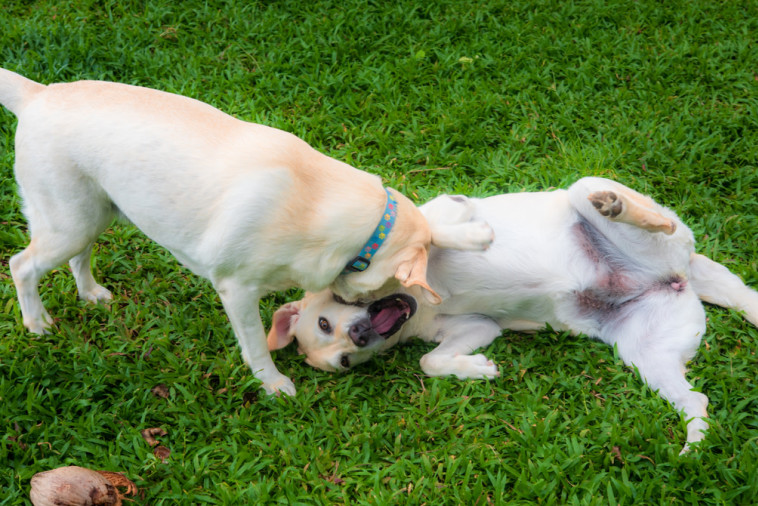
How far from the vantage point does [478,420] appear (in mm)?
3383

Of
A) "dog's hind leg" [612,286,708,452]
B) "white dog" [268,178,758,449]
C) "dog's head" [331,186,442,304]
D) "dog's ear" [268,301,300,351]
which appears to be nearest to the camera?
"dog's head" [331,186,442,304]

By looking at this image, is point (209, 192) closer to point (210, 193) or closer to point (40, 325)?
point (210, 193)

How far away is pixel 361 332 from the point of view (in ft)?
11.3

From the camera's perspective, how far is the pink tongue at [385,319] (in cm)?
350

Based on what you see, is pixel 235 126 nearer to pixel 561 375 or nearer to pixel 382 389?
pixel 382 389

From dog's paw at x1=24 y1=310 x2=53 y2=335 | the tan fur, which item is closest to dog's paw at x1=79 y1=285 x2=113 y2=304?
dog's paw at x1=24 y1=310 x2=53 y2=335

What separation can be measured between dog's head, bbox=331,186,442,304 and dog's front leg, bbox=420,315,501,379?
0.53 meters

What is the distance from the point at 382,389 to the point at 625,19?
13.3 ft

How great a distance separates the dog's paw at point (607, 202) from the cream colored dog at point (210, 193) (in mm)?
864

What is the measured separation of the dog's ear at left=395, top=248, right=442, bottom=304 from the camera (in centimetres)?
301

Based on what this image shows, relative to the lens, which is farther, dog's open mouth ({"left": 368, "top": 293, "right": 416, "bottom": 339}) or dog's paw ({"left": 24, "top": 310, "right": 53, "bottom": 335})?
dog's paw ({"left": 24, "top": 310, "right": 53, "bottom": 335})

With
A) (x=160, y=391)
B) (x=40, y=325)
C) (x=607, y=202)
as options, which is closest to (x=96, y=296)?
(x=40, y=325)

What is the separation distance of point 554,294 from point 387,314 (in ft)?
2.94

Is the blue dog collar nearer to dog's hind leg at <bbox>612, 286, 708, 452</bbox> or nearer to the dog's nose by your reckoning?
the dog's nose
